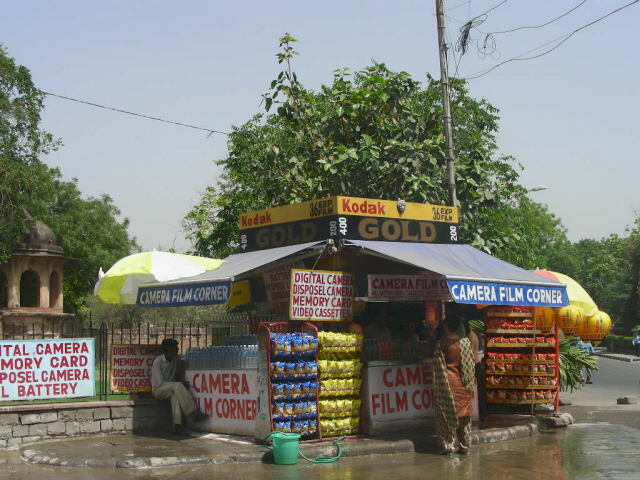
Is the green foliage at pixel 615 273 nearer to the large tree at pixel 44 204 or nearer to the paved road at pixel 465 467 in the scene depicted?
the large tree at pixel 44 204

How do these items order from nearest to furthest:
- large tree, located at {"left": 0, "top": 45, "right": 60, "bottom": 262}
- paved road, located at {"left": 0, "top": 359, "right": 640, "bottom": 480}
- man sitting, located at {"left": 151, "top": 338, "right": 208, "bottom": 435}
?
paved road, located at {"left": 0, "top": 359, "right": 640, "bottom": 480}, man sitting, located at {"left": 151, "top": 338, "right": 208, "bottom": 435}, large tree, located at {"left": 0, "top": 45, "right": 60, "bottom": 262}

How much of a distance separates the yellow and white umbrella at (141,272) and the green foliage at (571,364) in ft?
22.4

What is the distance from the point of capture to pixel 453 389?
1042cm

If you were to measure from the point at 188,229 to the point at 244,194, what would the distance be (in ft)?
48.4

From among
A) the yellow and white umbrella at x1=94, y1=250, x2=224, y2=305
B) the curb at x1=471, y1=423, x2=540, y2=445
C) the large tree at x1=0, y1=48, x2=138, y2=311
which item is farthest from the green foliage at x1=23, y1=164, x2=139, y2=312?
the curb at x1=471, y1=423, x2=540, y2=445

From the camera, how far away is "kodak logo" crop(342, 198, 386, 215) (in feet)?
37.7

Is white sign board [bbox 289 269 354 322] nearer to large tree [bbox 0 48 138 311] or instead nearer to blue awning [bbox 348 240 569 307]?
blue awning [bbox 348 240 569 307]

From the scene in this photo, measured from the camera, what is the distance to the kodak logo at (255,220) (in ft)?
42.5

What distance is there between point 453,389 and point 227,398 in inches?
121

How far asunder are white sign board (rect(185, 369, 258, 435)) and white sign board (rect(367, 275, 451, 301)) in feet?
6.67

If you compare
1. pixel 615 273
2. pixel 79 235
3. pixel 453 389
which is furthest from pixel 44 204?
pixel 615 273

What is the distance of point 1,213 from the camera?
29.5 meters

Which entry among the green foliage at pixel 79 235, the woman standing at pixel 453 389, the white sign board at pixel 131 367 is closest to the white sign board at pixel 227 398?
the white sign board at pixel 131 367

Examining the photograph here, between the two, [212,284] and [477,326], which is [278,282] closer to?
[212,284]
